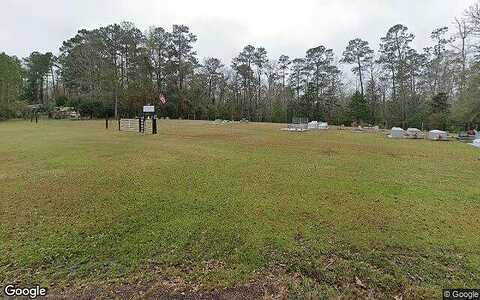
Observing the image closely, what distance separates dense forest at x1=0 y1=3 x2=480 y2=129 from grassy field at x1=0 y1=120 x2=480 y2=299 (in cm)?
2764

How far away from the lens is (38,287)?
9.28ft

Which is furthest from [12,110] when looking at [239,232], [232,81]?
[239,232]

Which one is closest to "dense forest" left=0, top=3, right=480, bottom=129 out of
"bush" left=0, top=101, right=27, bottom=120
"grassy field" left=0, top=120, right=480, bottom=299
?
"bush" left=0, top=101, right=27, bottom=120

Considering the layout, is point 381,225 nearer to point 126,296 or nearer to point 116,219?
point 126,296

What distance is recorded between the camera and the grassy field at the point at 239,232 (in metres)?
2.88

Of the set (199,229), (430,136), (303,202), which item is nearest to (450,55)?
(430,136)

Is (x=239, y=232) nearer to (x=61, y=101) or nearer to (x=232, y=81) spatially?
(x=232, y=81)

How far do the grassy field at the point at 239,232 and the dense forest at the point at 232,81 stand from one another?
27.6m

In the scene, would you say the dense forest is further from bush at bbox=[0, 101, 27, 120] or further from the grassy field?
the grassy field

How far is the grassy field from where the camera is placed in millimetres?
2881

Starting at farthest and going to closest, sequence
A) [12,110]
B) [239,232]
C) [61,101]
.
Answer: [61,101]
[12,110]
[239,232]

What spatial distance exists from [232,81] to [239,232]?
140ft

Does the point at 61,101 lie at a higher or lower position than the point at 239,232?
higher

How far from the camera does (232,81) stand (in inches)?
1767
